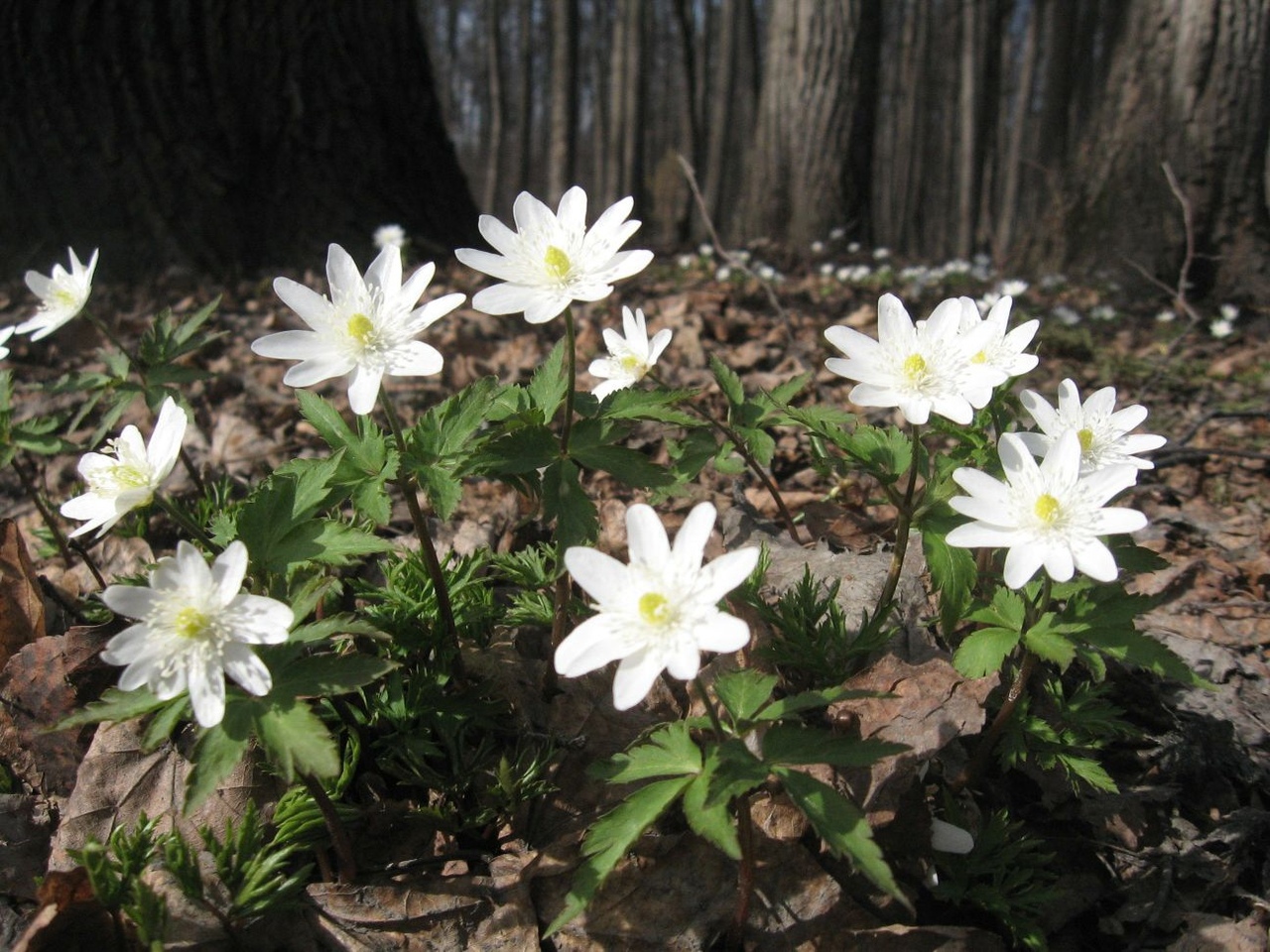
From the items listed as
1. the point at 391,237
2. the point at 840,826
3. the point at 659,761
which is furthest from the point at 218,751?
the point at 391,237

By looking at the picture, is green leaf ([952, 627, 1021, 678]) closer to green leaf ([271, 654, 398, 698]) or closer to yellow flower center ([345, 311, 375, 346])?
green leaf ([271, 654, 398, 698])

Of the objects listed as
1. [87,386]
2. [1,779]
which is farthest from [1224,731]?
[87,386]

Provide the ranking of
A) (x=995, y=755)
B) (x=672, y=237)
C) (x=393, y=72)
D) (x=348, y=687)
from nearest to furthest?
1. (x=348, y=687)
2. (x=995, y=755)
3. (x=393, y=72)
4. (x=672, y=237)

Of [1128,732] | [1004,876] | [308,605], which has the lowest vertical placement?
[1004,876]

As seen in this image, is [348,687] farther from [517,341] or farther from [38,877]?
[517,341]

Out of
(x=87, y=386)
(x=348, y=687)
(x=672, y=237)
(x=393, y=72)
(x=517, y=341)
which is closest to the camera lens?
(x=348, y=687)

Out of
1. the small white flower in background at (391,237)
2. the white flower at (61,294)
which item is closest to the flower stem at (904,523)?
the white flower at (61,294)

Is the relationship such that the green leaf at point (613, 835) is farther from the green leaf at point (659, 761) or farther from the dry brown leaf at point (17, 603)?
the dry brown leaf at point (17, 603)
